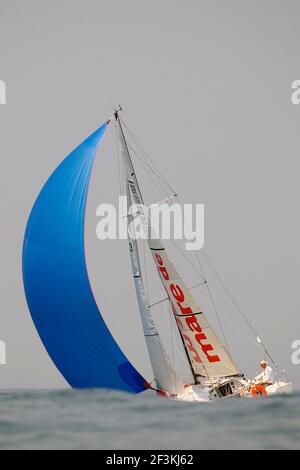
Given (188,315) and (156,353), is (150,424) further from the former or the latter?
(188,315)

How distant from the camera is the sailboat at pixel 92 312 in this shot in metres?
18.0

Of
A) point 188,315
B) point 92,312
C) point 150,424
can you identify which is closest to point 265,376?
point 188,315

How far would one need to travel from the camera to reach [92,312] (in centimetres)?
1817

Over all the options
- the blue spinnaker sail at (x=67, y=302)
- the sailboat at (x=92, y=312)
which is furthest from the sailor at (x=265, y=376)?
the blue spinnaker sail at (x=67, y=302)

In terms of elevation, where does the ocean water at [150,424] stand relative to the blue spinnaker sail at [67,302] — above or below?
below

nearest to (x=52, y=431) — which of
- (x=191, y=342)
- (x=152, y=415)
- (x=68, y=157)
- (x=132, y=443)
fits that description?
(x=132, y=443)

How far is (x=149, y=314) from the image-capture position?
1847 cm

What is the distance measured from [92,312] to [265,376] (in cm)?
515

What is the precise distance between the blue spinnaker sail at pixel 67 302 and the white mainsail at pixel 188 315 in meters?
1.71

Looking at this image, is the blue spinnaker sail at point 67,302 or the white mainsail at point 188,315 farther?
the white mainsail at point 188,315

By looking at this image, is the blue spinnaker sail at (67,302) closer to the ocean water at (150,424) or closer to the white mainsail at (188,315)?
the ocean water at (150,424)

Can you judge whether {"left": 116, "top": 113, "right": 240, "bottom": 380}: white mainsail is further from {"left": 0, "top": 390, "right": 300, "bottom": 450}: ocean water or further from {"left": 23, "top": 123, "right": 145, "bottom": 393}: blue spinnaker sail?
{"left": 23, "top": 123, "right": 145, "bottom": 393}: blue spinnaker sail
